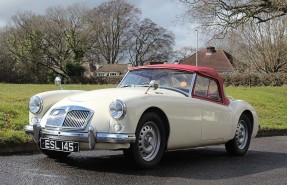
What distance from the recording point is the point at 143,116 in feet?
19.9

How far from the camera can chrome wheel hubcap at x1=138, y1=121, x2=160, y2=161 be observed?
612 cm

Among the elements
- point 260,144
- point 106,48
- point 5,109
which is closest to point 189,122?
point 260,144

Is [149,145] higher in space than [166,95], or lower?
A: lower

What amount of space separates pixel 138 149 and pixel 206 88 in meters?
2.26

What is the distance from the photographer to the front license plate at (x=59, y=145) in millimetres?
5812

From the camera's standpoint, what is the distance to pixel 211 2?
23.0m

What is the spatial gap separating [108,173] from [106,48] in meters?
70.6

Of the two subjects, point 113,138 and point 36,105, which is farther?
point 36,105

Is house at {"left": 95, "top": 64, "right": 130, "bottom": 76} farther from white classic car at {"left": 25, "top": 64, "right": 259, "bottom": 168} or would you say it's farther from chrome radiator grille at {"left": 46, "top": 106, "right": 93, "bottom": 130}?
chrome radiator grille at {"left": 46, "top": 106, "right": 93, "bottom": 130}

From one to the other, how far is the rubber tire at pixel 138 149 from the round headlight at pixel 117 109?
1.11ft

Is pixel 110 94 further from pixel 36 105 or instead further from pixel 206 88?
pixel 206 88

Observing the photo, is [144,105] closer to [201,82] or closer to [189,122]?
[189,122]

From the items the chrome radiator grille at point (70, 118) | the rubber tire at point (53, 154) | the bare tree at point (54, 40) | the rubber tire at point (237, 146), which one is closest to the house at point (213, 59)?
the bare tree at point (54, 40)

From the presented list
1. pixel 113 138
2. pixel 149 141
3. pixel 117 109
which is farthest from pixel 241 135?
pixel 113 138
